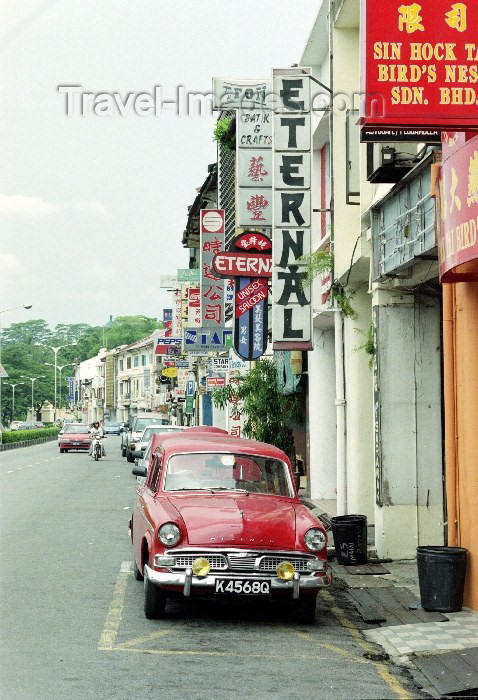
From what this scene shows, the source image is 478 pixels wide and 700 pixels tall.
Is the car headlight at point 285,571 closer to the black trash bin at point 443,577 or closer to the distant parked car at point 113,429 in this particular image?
the black trash bin at point 443,577

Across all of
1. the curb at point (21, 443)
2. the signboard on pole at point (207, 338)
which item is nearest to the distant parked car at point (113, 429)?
the curb at point (21, 443)

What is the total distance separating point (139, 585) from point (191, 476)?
5.57ft

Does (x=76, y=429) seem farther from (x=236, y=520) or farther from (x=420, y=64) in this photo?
(x=420, y=64)

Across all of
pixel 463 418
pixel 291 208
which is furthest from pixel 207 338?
pixel 463 418

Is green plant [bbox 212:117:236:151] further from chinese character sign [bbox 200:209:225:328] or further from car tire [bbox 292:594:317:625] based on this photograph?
car tire [bbox 292:594:317:625]

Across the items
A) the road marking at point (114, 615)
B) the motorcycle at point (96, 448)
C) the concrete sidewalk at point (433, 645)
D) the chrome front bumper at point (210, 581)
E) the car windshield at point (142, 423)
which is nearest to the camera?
the concrete sidewalk at point (433, 645)

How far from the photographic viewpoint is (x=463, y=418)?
1059cm

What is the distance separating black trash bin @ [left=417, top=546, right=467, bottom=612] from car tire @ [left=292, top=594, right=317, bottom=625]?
1.26 meters

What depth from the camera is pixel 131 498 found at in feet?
76.7

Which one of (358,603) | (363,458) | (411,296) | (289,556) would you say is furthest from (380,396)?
(289,556)

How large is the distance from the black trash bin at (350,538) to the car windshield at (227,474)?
2.92 meters

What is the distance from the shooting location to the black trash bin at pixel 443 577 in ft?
33.2

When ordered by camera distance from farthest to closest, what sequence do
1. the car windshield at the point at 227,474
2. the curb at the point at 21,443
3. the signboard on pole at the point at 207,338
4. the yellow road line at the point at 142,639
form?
the curb at the point at 21,443 < the signboard on pole at the point at 207,338 < the car windshield at the point at 227,474 < the yellow road line at the point at 142,639

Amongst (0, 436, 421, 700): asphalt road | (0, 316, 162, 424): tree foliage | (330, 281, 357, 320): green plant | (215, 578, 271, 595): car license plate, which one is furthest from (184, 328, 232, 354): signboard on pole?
(0, 316, 162, 424): tree foliage
